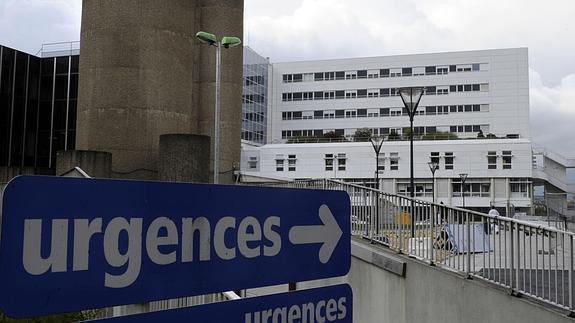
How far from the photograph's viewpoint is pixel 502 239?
29.5 feet

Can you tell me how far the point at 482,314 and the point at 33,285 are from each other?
8.34m

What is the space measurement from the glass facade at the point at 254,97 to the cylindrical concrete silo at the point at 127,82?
165 feet

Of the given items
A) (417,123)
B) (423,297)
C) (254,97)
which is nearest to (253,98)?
(254,97)

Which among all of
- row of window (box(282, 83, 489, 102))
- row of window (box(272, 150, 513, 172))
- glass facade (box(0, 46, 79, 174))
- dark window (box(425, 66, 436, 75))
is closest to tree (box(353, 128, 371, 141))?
row of window (box(272, 150, 513, 172))

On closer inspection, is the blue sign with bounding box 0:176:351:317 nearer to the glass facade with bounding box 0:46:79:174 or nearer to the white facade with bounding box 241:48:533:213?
the glass facade with bounding box 0:46:79:174

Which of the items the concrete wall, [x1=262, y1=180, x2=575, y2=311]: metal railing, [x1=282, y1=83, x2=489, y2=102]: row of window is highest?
[x1=282, y1=83, x2=489, y2=102]: row of window

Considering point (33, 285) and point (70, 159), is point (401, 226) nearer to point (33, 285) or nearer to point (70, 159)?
point (33, 285)

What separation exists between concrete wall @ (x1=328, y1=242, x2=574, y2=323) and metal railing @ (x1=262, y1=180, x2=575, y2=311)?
0.21 m

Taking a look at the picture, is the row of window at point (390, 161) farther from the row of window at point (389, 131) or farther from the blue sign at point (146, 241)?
the blue sign at point (146, 241)

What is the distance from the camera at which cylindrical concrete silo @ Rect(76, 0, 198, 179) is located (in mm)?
27812

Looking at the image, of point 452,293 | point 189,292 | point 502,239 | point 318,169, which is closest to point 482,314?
point 452,293

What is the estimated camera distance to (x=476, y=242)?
974cm

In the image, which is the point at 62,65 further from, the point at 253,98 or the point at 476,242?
the point at 253,98

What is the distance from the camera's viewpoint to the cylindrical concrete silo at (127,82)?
1095 inches
